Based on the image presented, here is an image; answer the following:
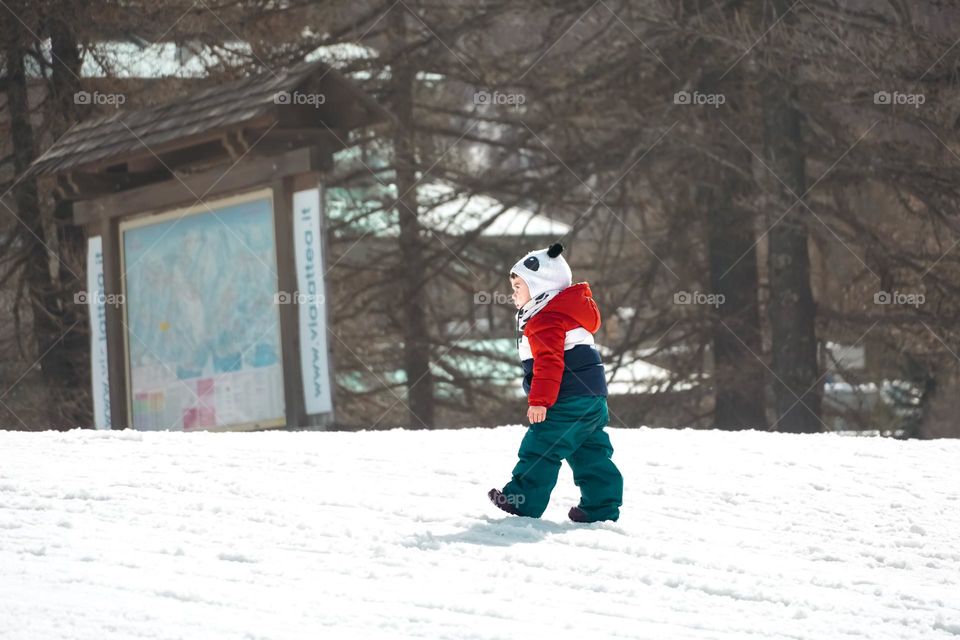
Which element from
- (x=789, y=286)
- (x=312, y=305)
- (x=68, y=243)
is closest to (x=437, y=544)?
(x=312, y=305)

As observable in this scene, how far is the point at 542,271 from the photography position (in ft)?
19.2

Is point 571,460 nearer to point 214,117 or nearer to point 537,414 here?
point 537,414

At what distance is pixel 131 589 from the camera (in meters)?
4.21

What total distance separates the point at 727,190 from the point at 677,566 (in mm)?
11818

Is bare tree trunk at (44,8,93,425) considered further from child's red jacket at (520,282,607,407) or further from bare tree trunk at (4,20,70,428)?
child's red jacket at (520,282,607,407)

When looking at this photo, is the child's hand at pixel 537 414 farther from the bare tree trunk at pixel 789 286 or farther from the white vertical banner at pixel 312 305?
the bare tree trunk at pixel 789 286

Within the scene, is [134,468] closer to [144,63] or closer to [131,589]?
[131,589]

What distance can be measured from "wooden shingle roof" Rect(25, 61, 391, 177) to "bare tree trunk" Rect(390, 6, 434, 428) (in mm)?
5330

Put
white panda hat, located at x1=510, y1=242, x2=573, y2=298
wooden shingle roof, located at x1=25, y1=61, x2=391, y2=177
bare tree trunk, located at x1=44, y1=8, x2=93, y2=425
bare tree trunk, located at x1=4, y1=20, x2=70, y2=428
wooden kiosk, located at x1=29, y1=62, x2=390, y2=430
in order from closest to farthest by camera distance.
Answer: white panda hat, located at x1=510, y1=242, x2=573, y2=298 → wooden kiosk, located at x1=29, y1=62, x2=390, y2=430 → wooden shingle roof, located at x1=25, y1=61, x2=391, y2=177 → bare tree trunk, located at x1=44, y1=8, x2=93, y2=425 → bare tree trunk, located at x1=4, y1=20, x2=70, y2=428

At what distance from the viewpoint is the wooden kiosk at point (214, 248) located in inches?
402

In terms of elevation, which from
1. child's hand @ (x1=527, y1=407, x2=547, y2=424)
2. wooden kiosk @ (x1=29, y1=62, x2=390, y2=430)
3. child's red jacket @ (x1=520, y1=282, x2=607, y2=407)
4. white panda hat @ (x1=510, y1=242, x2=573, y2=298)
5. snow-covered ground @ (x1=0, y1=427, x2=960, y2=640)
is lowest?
snow-covered ground @ (x1=0, y1=427, x2=960, y2=640)

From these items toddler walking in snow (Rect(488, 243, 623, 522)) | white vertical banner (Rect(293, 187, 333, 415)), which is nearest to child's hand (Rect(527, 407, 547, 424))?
toddler walking in snow (Rect(488, 243, 623, 522))

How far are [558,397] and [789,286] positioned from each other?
409 inches

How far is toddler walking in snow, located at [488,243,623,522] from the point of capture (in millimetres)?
5711
